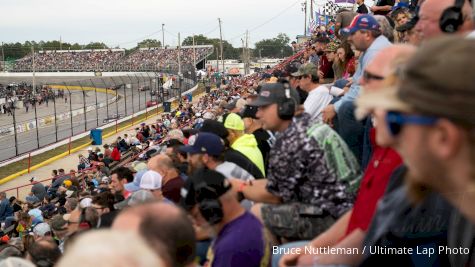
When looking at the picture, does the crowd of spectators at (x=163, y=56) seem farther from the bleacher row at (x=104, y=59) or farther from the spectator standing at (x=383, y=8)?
the spectator standing at (x=383, y=8)

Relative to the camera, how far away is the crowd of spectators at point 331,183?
59.6 inches

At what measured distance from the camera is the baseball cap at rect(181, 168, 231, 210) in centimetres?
367

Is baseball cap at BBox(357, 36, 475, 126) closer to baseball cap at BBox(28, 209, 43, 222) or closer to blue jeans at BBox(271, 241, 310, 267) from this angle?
blue jeans at BBox(271, 241, 310, 267)

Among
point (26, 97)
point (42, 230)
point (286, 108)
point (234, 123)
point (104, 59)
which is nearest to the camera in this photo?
point (286, 108)

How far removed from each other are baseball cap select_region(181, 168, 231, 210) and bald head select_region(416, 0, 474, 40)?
1.73m

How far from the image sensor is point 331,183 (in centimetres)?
355

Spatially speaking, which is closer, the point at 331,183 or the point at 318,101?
→ the point at 331,183

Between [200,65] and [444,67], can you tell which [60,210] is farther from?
[200,65]

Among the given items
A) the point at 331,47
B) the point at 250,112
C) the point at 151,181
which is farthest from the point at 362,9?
the point at 151,181

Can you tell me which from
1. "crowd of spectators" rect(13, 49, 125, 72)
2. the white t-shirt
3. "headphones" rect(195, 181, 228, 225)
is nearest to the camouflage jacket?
"headphones" rect(195, 181, 228, 225)

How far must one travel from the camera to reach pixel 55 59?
397 feet

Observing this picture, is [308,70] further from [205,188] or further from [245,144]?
[205,188]

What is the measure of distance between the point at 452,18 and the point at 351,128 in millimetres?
1987

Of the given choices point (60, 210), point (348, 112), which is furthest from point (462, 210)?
point (60, 210)
